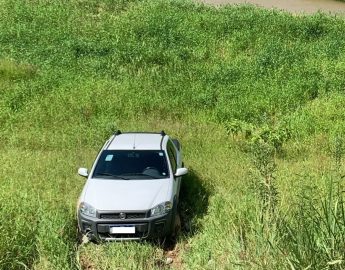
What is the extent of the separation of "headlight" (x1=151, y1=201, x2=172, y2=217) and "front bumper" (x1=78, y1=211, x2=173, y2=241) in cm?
7

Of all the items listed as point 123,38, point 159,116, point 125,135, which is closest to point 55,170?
point 125,135

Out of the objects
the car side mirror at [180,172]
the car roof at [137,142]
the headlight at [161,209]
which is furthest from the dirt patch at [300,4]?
the headlight at [161,209]

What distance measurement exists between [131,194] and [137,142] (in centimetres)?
186

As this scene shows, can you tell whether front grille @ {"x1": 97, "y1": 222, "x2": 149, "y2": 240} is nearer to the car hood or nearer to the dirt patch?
the car hood

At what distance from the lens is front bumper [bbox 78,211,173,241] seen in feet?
27.1

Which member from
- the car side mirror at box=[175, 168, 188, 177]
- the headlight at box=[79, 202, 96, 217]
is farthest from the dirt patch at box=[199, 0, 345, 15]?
the headlight at box=[79, 202, 96, 217]

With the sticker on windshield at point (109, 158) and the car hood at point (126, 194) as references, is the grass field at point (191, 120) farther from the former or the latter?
the sticker on windshield at point (109, 158)

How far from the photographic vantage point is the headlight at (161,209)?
8375 millimetres

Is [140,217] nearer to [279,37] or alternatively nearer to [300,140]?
[300,140]

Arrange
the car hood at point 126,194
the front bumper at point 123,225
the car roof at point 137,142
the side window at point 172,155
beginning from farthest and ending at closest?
the car roof at point 137,142
the side window at point 172,155
the car hood at point 126,194
the front bumper at point 123,225

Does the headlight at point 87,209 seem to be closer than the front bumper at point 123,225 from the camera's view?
No

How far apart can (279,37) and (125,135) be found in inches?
652

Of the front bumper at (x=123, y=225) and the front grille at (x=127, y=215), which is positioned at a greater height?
the front grille at (x=127, y=215)

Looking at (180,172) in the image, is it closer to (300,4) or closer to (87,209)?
(87,209)
